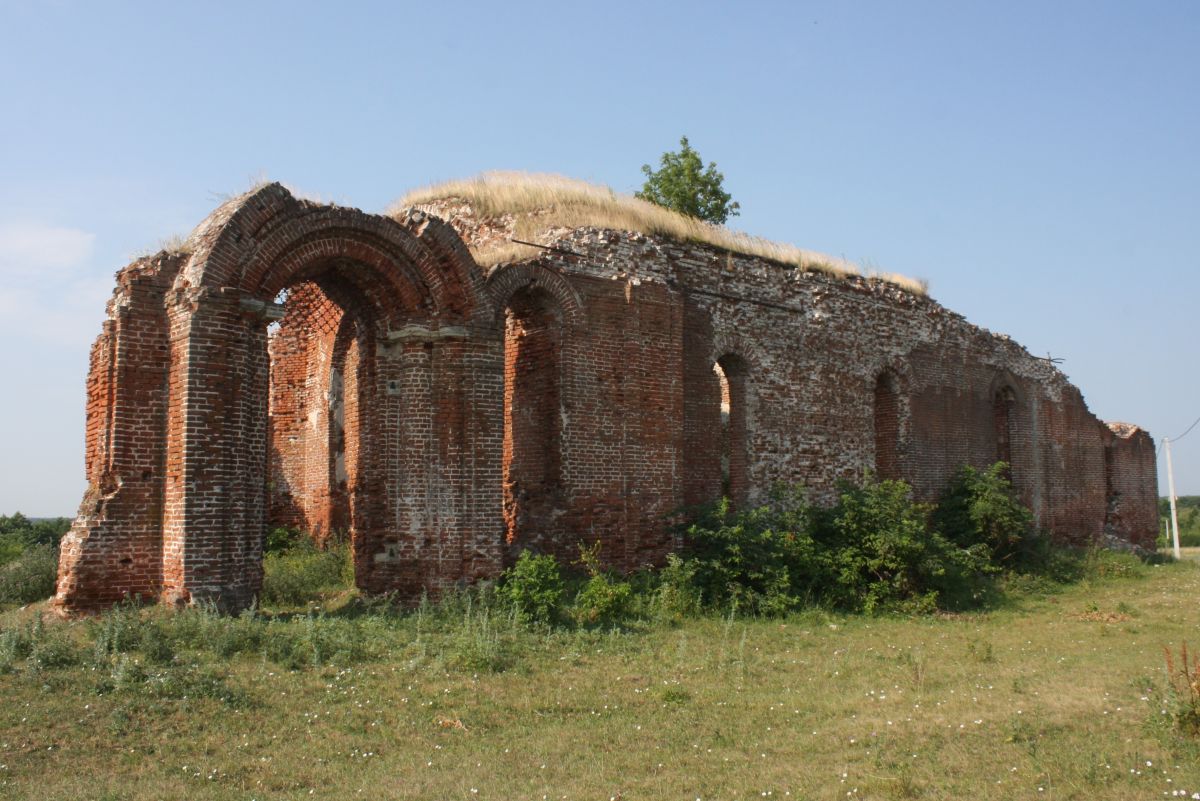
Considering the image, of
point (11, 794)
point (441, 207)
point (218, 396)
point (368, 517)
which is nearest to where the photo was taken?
point (11, 794)

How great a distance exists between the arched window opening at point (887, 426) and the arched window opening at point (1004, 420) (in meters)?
4.58

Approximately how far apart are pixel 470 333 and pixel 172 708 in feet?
18.5

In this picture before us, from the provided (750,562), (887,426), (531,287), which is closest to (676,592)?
(750,562)

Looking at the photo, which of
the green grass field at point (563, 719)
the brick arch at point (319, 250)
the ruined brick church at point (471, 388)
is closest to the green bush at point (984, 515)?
the ruined brick church at point (471, 388)

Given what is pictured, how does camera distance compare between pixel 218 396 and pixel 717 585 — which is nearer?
pixel 218 396

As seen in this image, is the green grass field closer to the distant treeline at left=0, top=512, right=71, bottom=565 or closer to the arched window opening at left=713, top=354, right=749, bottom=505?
the arched window opening at left=713, top=354, right=749, bottom=505

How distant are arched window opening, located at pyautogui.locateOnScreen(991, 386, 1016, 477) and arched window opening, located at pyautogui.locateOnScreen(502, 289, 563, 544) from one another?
12973 millimetres

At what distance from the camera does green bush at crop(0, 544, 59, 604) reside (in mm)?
12266

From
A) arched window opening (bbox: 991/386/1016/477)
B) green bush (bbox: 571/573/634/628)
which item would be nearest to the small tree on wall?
arched window opening (bbox: 991/386/1016/477)

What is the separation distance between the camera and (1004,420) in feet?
72.6

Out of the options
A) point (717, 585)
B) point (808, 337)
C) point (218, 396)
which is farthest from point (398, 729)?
point (808, 337)

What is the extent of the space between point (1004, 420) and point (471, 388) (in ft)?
49.2

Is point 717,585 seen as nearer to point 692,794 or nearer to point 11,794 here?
point 692,794

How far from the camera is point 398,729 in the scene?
718 cm
